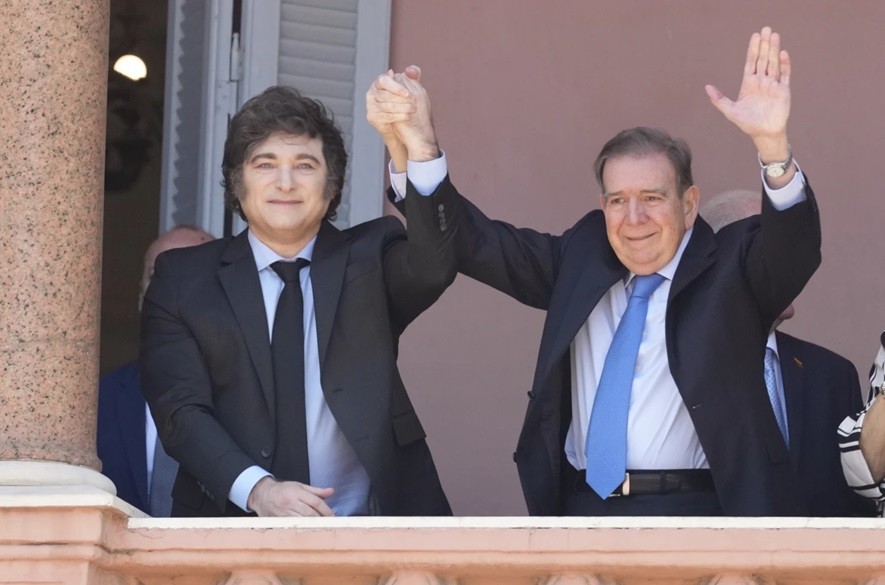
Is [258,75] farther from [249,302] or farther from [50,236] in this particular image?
[50,236]

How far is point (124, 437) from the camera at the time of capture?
17.7 feet

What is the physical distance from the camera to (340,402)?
4746 millimetres

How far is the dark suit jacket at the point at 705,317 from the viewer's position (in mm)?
4621

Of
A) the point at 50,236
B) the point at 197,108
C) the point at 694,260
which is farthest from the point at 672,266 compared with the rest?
the point at 197,108

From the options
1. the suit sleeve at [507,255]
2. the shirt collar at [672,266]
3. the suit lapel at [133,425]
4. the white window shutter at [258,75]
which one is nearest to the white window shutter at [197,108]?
the white window shutter at [258,75]

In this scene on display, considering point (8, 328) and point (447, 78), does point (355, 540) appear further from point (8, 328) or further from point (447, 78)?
point (447, 78)

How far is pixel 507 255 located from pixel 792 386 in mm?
853

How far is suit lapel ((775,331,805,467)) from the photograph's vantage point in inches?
200

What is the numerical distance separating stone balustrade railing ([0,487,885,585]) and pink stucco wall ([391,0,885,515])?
2.69 meters

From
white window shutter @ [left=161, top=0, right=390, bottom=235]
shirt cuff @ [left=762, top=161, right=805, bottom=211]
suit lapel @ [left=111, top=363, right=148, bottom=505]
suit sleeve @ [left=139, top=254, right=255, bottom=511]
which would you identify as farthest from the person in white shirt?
white window shutter @ [left=161, top=0, right=390, bottom=235]

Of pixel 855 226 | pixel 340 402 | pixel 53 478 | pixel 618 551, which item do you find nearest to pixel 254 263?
pixel 340 402

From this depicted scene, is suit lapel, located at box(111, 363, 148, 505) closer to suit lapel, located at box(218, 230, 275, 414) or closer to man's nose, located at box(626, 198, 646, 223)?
suit lapel, located at box(218, 230, 275, 414)

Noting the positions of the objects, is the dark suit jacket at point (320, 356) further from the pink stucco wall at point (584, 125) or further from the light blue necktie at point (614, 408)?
the pink stucco wall at point (584, 125)

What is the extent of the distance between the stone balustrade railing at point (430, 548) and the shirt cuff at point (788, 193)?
83 cm
